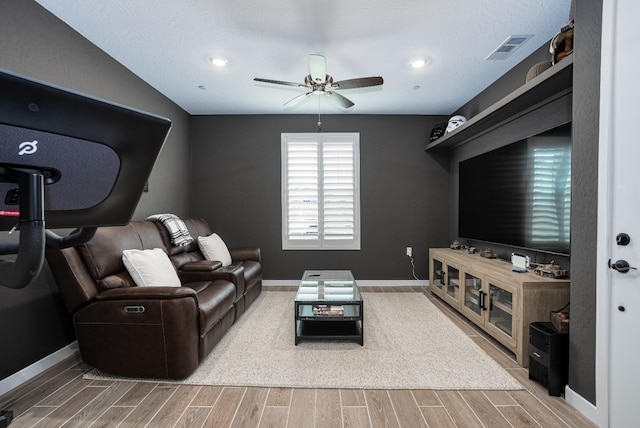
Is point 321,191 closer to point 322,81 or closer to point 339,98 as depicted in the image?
point 339,98

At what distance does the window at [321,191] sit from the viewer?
15.0ft

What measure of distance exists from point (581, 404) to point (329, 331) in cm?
176

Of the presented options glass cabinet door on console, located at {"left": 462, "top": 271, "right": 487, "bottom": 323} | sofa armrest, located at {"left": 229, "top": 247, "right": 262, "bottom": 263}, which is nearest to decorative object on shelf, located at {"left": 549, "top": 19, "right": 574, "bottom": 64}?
glass cabinet door on console, located at {"left": 462, "top": 271, "right": 487, "bottom": 323}

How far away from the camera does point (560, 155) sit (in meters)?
2.33

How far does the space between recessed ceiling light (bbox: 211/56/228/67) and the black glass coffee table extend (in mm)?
2451

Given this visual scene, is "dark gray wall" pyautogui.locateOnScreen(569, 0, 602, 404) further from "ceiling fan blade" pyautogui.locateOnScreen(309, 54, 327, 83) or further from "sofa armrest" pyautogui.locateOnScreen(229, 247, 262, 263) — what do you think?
"sofa armrest" pyautogui.locateOnScreen(229, 247, 262, 263)

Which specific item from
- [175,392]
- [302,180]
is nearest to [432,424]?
[175,392]

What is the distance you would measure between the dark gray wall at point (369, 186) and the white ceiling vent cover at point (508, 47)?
1738mm

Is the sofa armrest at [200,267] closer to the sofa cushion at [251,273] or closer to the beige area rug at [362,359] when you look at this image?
the sofa cushion at [251,273]

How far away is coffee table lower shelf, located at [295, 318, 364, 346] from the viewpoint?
2.58 metres

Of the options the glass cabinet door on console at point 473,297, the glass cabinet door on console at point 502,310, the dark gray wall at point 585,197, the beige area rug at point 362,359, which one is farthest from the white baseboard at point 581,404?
the glass cabinet door on console at point 473,297

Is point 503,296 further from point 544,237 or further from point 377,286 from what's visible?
point 377,286

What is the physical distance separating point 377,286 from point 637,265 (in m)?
3.30

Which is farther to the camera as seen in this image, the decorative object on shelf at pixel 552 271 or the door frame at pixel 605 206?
the decorative object on shelf at pixel 552 271
